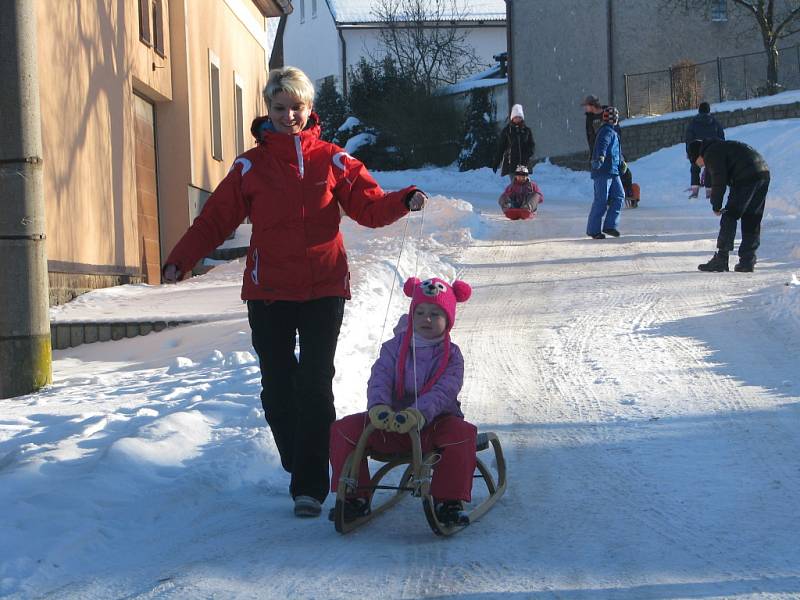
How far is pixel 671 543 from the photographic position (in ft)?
13.5

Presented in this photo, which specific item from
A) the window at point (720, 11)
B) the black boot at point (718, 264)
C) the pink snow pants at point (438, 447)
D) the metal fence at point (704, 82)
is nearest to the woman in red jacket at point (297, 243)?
the pink snow pants at point (438, 447)

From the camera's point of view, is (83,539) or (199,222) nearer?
(83,539)

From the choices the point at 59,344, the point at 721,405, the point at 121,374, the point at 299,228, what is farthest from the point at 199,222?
the point at 59,344

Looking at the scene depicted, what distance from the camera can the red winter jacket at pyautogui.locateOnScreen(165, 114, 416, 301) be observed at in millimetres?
4781

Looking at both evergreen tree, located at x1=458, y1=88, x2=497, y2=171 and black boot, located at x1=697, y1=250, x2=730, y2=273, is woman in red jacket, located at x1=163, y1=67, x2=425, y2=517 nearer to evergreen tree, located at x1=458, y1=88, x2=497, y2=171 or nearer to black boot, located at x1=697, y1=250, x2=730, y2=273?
black boot, located at x1=697, y1=250, x2=730, y2=273

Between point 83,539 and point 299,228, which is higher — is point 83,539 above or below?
below

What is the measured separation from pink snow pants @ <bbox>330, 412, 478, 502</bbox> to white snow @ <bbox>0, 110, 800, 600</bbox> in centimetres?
19

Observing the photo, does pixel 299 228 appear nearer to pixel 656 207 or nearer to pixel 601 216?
pixel 601 216

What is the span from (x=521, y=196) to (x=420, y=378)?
522 inches

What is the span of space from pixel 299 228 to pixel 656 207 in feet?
50.8

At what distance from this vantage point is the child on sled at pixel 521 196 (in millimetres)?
17531

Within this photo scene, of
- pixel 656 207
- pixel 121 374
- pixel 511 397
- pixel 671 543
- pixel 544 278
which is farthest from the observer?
pixel 656 207

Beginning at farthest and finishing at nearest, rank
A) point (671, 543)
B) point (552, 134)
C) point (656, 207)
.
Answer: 1. point (552, 134)
2. point (656, 207)
3. point (671, 543)

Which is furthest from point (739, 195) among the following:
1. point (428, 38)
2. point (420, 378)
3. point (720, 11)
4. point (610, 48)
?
point (428, 38)
